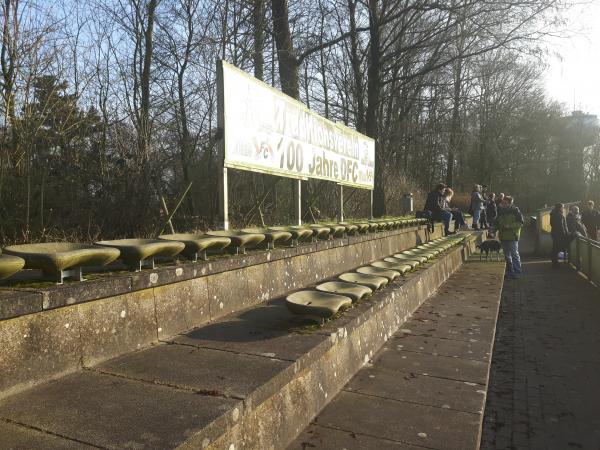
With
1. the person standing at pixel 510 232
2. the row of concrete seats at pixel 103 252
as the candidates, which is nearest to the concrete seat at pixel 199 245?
the row of concrete seats at pixel 103 252

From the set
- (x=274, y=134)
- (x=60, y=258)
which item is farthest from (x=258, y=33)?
(x=60, y=258)

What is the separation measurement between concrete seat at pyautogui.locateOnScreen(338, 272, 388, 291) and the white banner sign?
81.5 inches

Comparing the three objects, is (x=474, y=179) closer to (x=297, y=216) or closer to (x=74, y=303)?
(x=297, y=216)

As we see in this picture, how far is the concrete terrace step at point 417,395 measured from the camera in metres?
2.62

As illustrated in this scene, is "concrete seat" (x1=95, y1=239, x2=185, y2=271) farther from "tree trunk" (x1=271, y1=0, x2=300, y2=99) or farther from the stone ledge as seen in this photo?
"tree trunk" (x1=271, y1=0, x2=300, y2=99)

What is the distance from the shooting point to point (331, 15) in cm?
1806

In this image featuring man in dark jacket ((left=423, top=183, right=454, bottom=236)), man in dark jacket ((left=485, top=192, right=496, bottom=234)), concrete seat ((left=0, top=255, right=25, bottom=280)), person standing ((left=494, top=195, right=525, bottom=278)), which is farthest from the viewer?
man in dark jacket ((left=485, top=192, right=496, bottom=234))

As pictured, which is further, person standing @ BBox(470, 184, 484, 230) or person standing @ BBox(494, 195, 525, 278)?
person standing @ BBox(470, 184, 484, 230)

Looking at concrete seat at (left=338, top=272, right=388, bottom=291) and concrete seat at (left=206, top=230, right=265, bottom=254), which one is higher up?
concrete seat at (left=206, top=230, right=265, bottom=254)

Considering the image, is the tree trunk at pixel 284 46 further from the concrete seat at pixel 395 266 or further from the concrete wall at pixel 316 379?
the concrete wall at pixel 316 379

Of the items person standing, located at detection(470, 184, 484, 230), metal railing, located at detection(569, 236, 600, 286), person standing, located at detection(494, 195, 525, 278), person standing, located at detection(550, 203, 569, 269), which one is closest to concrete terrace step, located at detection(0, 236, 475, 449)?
person standing, located at detection(494, 195, 525, 278)

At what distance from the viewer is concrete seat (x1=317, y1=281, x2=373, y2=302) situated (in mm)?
3932

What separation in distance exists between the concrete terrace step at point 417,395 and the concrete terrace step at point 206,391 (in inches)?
6.0

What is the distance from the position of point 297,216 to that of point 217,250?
13.3 ft
